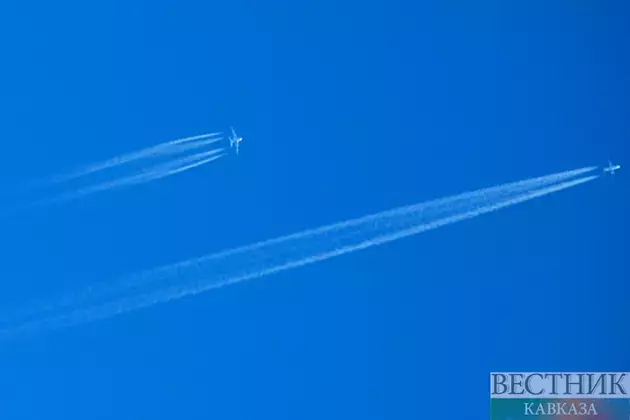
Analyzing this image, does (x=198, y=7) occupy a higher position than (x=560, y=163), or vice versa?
(x=198, y=7)

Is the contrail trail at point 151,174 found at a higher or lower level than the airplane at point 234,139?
lower

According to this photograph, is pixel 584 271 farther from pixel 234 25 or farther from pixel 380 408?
pixel 234 25

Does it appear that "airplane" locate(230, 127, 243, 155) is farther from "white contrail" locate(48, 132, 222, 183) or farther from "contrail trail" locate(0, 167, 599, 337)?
"contrail trail" locate(0, 167, 599, 337)

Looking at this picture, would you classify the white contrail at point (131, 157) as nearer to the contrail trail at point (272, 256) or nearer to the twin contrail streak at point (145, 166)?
the twin contrail streak at point (145, 166)

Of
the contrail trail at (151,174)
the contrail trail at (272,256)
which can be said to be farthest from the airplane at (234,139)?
the contrail trail at (272,256)

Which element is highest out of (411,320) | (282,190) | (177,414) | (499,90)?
(499,90)

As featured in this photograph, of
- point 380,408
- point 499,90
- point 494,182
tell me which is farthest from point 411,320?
point 499,90
